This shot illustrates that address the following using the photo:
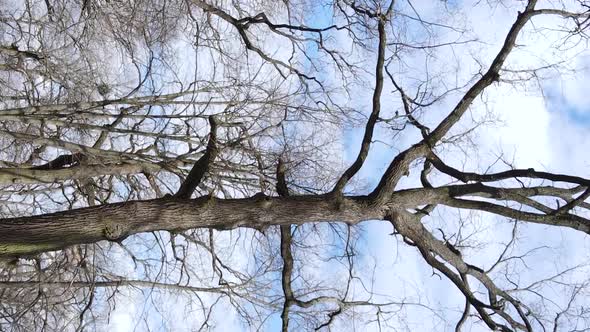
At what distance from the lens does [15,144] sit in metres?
8.52

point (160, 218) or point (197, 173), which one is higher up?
point (197, 173)

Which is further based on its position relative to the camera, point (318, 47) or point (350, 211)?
point (318, 47)

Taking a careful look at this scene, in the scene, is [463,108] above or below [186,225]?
above

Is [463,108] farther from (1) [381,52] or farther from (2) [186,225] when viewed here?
(2) [186,225]

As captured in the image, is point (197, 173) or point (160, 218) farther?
point (197, 173)

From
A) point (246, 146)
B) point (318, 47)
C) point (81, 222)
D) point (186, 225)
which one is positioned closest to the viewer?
point (81, 222)

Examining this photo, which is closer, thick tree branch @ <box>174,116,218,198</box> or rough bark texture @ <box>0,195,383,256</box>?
rough bark texture @ <box>0,195,383,256</box>

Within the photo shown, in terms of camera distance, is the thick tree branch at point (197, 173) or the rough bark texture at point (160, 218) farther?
the thick tree branch at point (197, 173)

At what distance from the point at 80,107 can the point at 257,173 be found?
280 centimetres

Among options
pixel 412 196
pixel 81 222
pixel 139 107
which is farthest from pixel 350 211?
pixel 139 107

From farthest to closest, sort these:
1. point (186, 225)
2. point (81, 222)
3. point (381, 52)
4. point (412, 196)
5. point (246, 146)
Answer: point (246, 146)
point (381, 52)
point (412, 196)
point (186, 225)
point (81, 222)

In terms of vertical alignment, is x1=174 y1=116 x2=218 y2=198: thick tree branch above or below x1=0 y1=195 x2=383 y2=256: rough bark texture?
above

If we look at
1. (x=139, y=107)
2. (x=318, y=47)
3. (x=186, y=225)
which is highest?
(x=318, y=47)

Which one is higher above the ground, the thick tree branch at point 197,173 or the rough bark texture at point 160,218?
the thick tree branch at point 197,173
